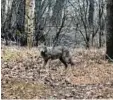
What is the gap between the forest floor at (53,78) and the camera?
391 inches

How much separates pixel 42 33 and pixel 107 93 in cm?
1439

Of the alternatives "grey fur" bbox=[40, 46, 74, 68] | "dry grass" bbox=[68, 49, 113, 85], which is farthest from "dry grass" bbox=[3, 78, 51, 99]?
"grey fur" bbox=[40, 46, 74, 68]

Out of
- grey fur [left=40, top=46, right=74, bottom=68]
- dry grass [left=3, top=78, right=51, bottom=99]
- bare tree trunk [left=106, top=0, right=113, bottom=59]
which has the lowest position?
dry grass [left=3, top=78, right=51, bottom=99]

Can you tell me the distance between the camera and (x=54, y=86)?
1057 centimetres

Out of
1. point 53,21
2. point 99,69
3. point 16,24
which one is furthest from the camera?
point 53,21

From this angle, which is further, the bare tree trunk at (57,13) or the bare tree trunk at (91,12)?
the bare tree trunk at (57,13)

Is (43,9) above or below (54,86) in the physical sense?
above

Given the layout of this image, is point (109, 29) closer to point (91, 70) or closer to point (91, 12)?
point (91, 70)

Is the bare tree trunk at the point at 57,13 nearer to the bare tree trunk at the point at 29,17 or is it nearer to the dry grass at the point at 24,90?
the bare tree trunk at the point at 29,17

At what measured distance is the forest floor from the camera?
9.92m

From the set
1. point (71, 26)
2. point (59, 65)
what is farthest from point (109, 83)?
point (71, 26)

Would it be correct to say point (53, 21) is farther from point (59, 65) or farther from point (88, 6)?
point (59, 65)

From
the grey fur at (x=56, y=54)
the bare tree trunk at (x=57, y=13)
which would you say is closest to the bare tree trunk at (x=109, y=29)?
the grey fur at (x=56, y=54)

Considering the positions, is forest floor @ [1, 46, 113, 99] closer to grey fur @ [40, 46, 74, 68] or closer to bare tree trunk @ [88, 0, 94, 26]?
grey fur @ [40, 46, 74, 68]
